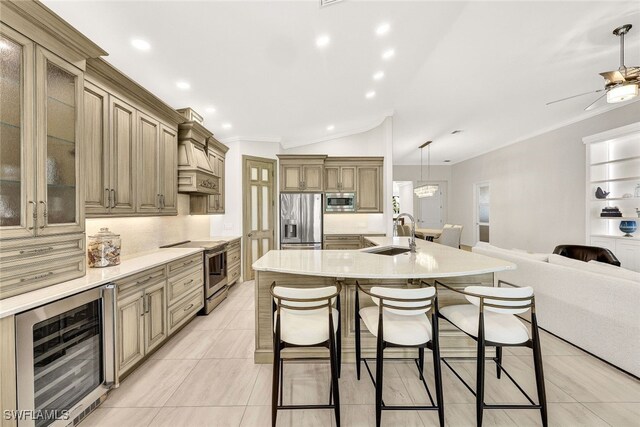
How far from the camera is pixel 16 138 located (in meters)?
1.51

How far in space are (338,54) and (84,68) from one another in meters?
2.26

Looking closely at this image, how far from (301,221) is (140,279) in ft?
10.0

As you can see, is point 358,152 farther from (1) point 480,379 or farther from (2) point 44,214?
(2) point 44,214

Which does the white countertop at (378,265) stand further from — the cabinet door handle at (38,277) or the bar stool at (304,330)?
the cabinet door handle at (38,277)

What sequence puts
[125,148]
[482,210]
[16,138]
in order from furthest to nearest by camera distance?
[482,210]
[125,148]
[16,138]

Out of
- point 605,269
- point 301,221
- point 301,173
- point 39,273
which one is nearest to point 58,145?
point 39,273

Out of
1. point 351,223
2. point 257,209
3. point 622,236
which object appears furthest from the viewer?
point 351,223

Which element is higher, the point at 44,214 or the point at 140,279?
the point at 44,214

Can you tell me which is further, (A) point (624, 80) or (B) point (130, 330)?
(A) point (624, 80)

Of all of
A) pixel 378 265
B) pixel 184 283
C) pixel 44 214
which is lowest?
pixel 184 283

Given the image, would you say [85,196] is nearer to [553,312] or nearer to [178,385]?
[178,385]

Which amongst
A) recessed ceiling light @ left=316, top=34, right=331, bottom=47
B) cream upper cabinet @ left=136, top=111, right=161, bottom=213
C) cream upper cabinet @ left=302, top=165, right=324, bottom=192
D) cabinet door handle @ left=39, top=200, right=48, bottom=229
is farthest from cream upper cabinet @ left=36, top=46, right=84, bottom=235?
cream upper cabinet @ left=302, top=165, right=324, bottom=192

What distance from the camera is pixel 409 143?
6.95 meters

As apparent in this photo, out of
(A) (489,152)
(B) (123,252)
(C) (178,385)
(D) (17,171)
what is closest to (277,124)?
(B) (123,252)
